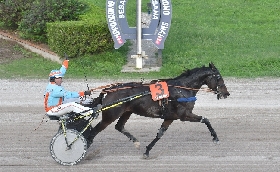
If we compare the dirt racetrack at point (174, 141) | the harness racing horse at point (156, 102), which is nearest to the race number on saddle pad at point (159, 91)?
the harness racing horse at point (156, 102)

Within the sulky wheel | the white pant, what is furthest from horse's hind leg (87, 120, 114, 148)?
the white pant

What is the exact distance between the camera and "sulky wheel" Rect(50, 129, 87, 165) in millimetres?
8594

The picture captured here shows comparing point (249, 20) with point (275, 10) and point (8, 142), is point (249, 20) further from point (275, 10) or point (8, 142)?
point (8, 142)

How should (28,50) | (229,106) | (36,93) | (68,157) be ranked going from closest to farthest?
(68,157)
(229,106)
(36,93)
(28,50)

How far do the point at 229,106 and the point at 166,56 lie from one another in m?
4.90

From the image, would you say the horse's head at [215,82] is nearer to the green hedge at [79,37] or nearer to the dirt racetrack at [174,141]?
the dirt racetrack at [174,141]

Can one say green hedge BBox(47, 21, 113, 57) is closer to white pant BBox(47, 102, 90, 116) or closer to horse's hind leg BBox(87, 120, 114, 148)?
horse's hind leg BBox(87, 120, 114, 148)

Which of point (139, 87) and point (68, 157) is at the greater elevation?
point (139, 87)

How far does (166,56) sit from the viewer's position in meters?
17.0

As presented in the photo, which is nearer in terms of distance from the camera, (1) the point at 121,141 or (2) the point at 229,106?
(1) the point at 121,141

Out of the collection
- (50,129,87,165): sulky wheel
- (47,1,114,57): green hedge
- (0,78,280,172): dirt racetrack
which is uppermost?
(47,1,114,57): green hedge

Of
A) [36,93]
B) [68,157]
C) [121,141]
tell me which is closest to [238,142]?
[121,141]

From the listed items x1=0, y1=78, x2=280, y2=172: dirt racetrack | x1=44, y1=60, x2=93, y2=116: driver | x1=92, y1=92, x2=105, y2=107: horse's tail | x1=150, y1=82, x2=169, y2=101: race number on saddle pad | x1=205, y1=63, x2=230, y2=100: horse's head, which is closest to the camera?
x1=44, y1=60, x2=93, y2=116: driver

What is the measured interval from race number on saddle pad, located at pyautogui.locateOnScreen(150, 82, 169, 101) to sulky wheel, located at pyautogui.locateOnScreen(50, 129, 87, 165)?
135 cm
